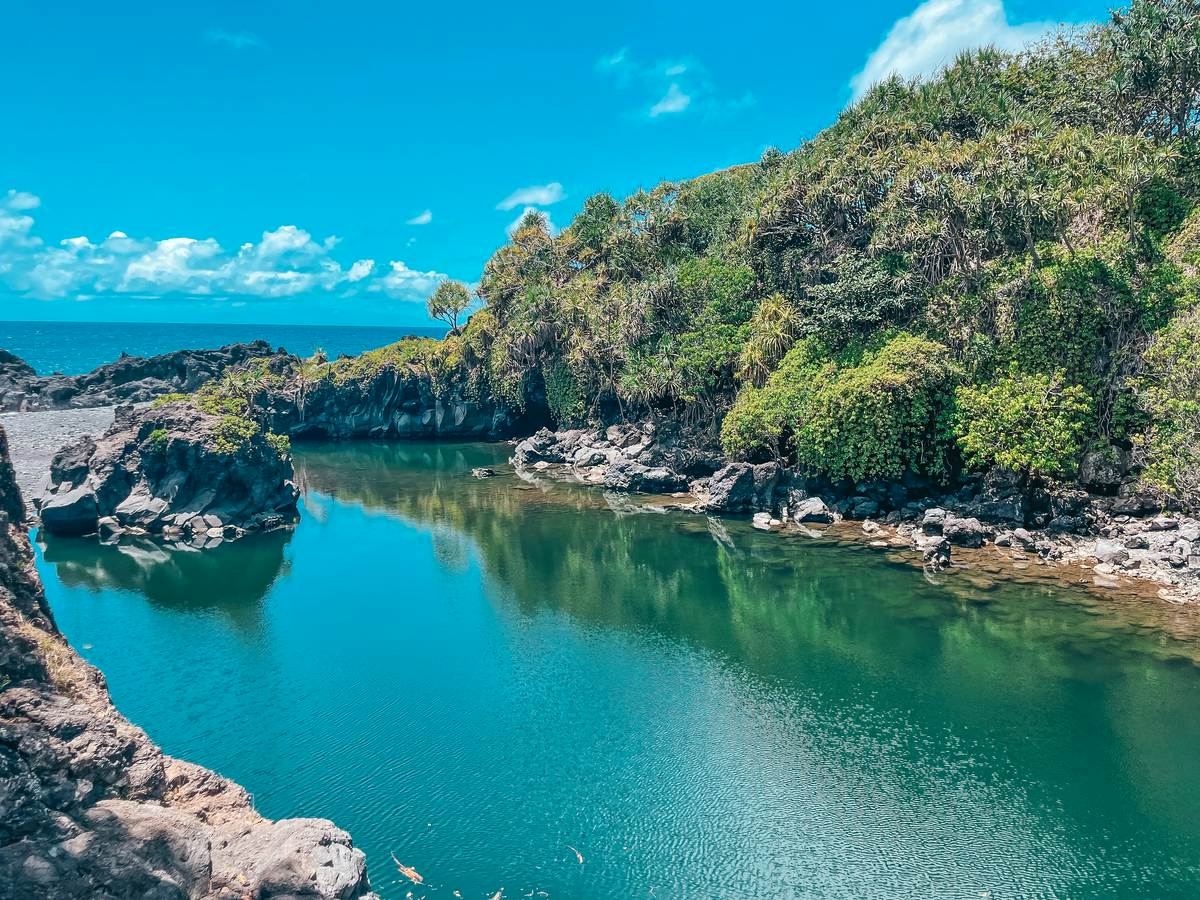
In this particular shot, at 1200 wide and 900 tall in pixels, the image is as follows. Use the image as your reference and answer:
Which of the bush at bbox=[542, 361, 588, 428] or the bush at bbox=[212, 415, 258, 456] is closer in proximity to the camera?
the bush at bbox=[212, 415, 258, 456]

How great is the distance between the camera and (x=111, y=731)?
1370 centimetres

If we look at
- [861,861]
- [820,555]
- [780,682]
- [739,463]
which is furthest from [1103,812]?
[739,463]

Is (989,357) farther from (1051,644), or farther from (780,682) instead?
(780,682)

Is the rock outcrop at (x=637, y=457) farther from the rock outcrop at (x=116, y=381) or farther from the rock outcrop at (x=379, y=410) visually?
the rock outcrop at (x=116, y=381)

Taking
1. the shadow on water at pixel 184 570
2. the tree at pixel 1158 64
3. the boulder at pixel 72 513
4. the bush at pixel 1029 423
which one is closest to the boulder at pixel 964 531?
the bush at pixel 1029 423

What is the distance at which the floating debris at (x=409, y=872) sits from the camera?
59.7ft

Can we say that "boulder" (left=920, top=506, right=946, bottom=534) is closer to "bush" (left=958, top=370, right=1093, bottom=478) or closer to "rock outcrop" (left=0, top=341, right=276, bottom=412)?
"bush" (left=958, top=370, right=1093, bottom=478)

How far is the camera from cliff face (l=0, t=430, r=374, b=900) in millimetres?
11219

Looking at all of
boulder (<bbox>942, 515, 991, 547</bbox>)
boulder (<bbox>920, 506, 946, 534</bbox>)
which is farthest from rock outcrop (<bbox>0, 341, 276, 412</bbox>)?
boulder (<bbox>942, 515, 991, 547</bbox>)

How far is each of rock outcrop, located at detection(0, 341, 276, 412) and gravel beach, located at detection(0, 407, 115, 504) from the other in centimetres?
534

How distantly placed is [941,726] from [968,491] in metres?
25.1

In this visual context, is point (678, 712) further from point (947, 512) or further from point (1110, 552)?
point (1110, 552)

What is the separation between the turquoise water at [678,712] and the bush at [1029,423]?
7949 millimetres

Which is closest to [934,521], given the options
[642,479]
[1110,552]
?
[1110,552]
